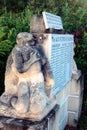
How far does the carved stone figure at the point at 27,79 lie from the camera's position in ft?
12.1

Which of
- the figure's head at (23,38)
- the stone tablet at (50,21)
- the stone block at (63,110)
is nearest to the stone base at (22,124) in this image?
the figure's head at (23,38)

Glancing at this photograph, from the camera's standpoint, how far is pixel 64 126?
5.83 meters

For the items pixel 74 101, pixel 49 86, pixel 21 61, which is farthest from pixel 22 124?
pixel 74 101

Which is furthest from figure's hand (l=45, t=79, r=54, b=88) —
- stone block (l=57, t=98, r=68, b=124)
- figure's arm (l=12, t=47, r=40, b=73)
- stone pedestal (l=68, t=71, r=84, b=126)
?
stone pedestal (l=68, t=71, r=84, b=126)

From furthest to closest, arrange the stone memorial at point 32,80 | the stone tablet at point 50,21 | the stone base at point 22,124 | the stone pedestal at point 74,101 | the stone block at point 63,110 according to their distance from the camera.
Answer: the stone pedestal at point 74,101, the stone block at point 63,110, the stone tablet at point 50,21, the stone memorial at point 32,80, the stone base at point 22,124

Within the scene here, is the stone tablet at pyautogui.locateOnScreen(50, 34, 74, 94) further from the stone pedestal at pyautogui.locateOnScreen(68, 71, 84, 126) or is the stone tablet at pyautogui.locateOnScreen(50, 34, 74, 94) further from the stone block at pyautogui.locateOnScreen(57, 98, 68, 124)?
the stone block at pyautogui.locateOnScreen(57, 98, 68, 124)

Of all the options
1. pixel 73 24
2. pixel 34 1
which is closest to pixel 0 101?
pixel 73 24

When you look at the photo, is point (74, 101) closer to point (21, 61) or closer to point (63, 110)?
point (63, 110)

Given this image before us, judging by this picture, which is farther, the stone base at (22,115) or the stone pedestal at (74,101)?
the stone pedestal at (74,101)

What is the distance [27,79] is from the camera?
12.7 feet

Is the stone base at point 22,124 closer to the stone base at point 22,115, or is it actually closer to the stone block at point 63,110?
the stone base at point 22,115

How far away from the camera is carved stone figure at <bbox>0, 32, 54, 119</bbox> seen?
369 centimetres

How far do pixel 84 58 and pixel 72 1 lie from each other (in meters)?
8.36

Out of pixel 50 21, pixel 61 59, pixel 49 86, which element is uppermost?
pixel 50 21
